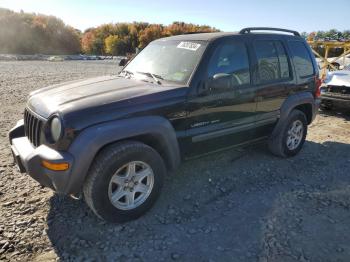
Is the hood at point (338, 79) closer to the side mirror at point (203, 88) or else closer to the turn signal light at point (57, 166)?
the side mirror at point (203, 88)

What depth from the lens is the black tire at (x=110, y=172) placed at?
3.20m

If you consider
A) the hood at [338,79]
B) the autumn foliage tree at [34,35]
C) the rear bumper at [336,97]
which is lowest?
the rear bumper at [336,97]

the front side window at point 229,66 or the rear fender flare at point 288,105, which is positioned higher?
the front side window at point 229,66

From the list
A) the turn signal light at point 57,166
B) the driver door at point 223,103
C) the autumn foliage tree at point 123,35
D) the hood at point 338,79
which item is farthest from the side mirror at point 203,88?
the autumn foliage tree at point 123,35

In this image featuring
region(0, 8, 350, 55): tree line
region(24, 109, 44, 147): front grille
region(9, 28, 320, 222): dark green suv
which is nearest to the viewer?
region(9, 28, 320, 222): dark green suv

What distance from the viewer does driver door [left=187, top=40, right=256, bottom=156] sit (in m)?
3.88

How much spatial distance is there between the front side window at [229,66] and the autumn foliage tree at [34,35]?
275 feet

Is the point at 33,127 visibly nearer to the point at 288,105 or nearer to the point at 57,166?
the point at 57,166

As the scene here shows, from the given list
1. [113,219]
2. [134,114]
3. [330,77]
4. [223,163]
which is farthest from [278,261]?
[330,77]

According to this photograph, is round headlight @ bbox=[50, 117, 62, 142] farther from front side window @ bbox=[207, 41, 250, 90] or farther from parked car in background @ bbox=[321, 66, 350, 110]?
parked car in background @ bbox=[321, 66, 350, 110]

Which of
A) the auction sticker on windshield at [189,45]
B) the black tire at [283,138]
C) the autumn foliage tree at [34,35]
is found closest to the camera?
the auction sticker on windshield at [189,45]

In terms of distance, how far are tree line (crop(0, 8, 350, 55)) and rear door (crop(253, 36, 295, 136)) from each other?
2928 inches

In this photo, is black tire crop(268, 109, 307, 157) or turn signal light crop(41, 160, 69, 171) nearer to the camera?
turn signal light crop(41, 160, 69, 171)

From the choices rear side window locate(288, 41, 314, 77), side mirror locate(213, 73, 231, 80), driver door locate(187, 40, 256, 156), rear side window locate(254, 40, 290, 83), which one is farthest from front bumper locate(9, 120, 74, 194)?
rear side window locate(288, 41, 314, 77)
